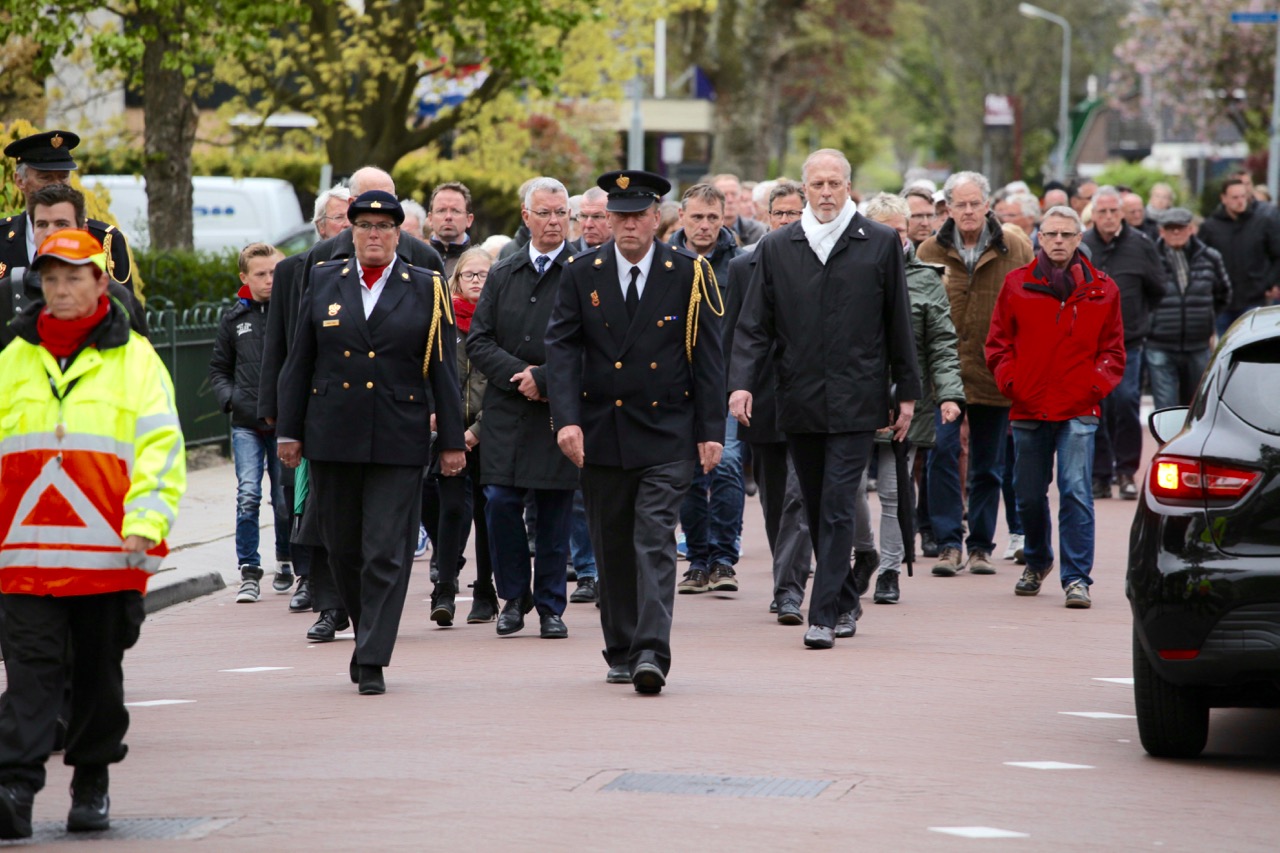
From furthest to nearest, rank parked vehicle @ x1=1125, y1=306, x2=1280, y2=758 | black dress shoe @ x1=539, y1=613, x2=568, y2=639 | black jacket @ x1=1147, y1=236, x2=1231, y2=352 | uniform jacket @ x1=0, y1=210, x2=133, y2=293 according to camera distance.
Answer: black jacket @ x1=1147, y1=236, x2=1231, y2=352 < black dress shoe @ x1=539, y1=613, x2=568, y2=639 < uniform jacket @ x1=0, y1=210, x2=133, y2=293 < parked vehicle @ x1=1125, y1=306, x2=1280, y2=758

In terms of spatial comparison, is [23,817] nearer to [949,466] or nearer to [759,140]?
[949,466]

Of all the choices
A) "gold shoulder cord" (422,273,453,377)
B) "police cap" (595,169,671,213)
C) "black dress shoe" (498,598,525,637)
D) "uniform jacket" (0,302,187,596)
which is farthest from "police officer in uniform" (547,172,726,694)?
"uniform jacket" (0,302,187,596)

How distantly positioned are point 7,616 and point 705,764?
88.0 inches

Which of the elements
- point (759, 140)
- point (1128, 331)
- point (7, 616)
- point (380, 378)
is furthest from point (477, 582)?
point (759, 140)

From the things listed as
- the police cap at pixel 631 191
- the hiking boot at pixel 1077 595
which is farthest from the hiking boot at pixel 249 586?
the hiking boot at pixel 1077 595

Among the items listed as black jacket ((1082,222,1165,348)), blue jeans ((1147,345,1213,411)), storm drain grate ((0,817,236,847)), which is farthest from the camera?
blue jeans ((1147,345,1213,411))

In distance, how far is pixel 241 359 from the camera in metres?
11.8

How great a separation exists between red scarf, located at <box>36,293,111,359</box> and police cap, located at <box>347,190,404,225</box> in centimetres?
246

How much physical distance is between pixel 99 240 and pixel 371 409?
1.20m

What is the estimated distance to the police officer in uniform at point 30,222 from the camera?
27.8 ft

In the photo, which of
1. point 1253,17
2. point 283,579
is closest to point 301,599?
point 283,579

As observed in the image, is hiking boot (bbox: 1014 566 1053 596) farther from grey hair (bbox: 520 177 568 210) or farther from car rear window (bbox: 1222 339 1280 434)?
car rear window (bbox: 1222 339 1280 434)

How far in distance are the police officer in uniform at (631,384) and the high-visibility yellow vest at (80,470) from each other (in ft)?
8.49

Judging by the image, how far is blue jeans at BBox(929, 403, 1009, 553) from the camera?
12727mm
